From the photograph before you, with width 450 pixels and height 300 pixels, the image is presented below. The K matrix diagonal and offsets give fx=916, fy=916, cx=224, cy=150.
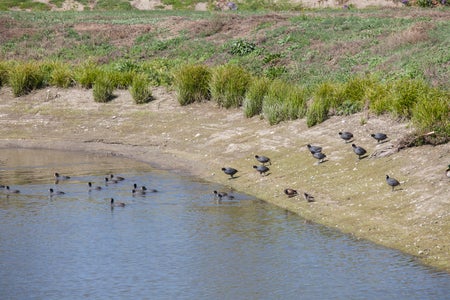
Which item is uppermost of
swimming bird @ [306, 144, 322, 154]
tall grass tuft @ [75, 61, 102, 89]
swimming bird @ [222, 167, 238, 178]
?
swimming bird @ [306, 144, 322, 154]

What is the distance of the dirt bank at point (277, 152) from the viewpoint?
66.7 ft

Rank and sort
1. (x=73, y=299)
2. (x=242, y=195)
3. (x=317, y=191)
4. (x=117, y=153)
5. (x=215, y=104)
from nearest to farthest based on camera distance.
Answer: (x=73, y=299)
(x=317, y=191)
(x=242, y=195)
(x=117, y=153)
(x=215, y=104)

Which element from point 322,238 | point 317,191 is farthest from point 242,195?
point 322,238

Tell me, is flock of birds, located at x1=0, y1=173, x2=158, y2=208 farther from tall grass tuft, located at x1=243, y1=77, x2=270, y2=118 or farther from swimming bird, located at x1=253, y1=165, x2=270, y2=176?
tall grass tuft, located at x1=243, y1=77, x2=270, y2=118

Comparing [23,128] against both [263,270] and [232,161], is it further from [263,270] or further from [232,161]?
[263,270]

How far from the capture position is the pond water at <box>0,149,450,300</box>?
17.0 metres

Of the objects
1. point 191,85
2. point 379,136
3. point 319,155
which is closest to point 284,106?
point 319,155

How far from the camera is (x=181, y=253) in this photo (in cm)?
1975

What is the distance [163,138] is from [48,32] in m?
29.8

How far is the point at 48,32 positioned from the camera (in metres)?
61.2

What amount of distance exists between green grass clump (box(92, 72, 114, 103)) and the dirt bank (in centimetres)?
42

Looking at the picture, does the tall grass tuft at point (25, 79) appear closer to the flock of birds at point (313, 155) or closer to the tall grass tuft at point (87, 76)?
the tall grass tuft at point (87, 76)

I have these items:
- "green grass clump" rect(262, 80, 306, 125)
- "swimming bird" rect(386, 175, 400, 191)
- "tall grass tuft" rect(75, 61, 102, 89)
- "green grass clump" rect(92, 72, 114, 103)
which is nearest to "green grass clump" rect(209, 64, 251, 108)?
"green grass clump" rect(262, 80, 306, 125)

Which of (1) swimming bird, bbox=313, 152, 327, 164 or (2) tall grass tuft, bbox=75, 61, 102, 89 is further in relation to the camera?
(2) tall grass tuft, bbox=75, 61, 102, 89
